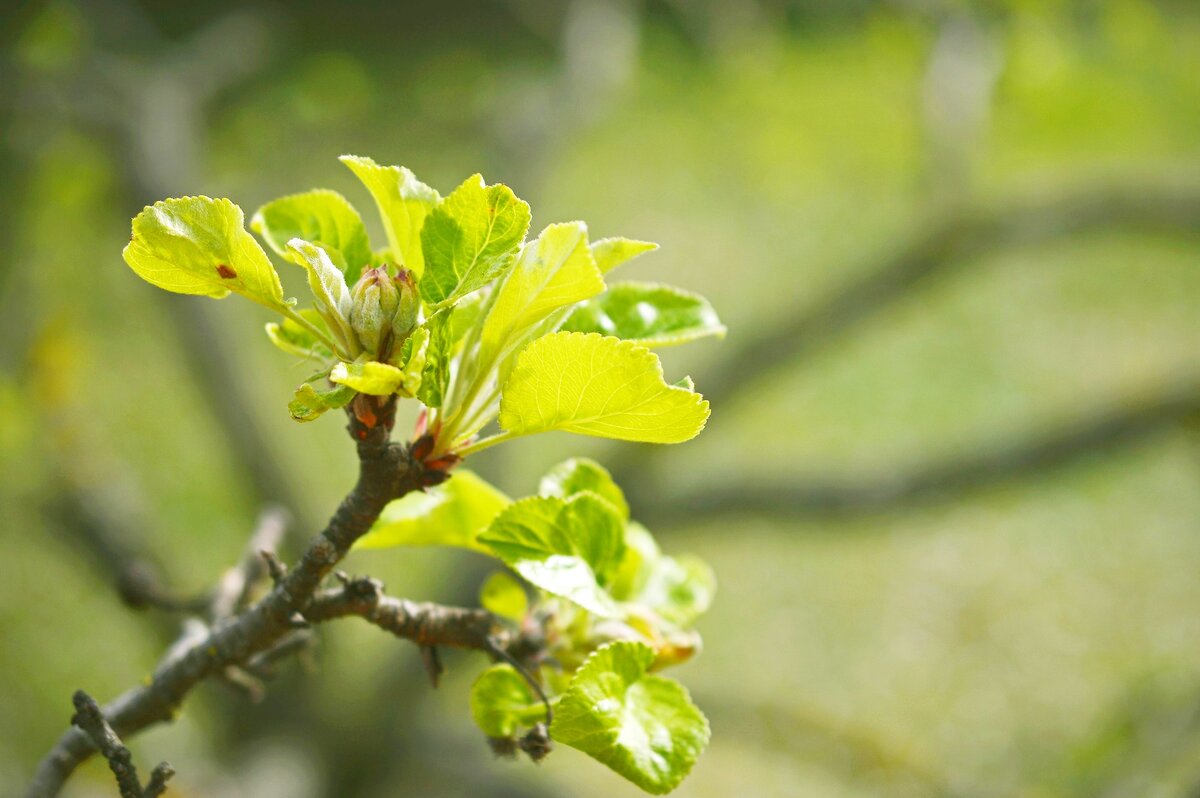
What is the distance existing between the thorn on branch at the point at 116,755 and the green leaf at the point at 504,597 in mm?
102

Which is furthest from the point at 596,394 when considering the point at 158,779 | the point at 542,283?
the point at 158,779

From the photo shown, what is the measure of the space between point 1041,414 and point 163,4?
2336 millimetres

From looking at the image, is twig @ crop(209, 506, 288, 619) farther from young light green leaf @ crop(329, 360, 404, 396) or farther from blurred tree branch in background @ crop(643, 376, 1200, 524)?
blurred tree branch in background @ crop(643, 376, 1200, 524)

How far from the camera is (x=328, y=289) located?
0.67 ft

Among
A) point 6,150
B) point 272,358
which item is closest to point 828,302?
point 6,150

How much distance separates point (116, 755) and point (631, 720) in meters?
0.11

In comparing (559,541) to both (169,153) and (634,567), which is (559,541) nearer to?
(634,567)

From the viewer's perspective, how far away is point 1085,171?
218cm

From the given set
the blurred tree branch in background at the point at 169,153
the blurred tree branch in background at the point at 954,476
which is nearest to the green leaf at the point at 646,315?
the blurred tree branch in background at the point at 954,476

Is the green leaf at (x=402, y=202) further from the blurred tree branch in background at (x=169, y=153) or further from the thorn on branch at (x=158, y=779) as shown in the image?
the blurred tree branch in background at (x=169, y=153)

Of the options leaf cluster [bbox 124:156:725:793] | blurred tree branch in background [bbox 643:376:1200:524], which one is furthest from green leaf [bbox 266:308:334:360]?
blurred tree branch in background [bbox 643:376:1200:524]

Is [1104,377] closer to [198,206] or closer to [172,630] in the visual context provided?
[172,630]

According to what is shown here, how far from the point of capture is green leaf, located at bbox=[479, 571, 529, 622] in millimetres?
291

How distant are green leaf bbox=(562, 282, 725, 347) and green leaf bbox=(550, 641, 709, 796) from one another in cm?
8
